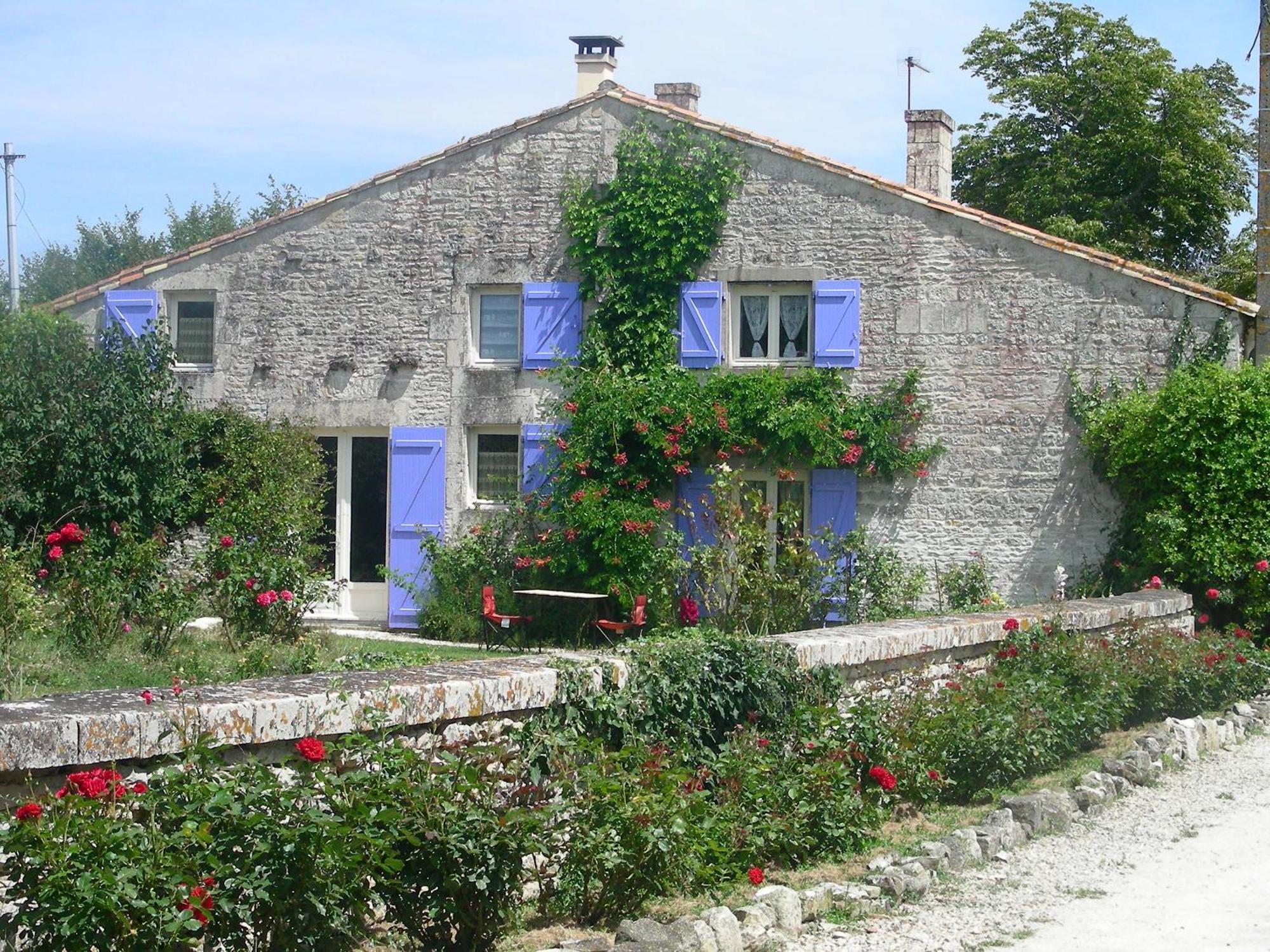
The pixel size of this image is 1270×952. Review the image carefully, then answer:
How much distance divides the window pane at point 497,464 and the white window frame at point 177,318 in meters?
3.44

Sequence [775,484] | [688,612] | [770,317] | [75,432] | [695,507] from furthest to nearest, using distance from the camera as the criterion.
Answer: [770,317] → [775,484] → [695,507] → [688,612] → [75,432]

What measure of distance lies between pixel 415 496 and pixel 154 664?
6.52 metres

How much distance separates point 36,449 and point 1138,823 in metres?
11.1

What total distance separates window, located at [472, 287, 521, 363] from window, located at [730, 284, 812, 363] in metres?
2.49

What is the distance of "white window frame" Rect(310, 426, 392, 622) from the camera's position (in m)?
16.0

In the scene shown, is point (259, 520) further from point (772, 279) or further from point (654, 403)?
point (772, 279)

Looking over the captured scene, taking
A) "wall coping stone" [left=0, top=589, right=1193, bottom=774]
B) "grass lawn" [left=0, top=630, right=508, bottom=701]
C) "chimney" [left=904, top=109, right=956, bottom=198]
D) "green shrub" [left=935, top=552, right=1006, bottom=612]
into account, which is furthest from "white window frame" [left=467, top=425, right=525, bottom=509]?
"wall coping stone" [left=0, top=589, right=1193, bottom=774]

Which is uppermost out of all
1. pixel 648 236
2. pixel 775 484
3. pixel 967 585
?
pixel 648 236

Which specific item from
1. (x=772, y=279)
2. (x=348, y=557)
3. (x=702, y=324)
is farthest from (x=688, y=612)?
(x=348, y=557)

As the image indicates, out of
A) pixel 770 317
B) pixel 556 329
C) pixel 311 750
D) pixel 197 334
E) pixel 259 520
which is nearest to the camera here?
pixel 311 750

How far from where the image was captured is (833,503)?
14.7 m

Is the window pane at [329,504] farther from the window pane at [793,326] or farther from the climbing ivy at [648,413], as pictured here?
the window pane at [793,326]

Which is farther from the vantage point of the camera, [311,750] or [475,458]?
[475,458]

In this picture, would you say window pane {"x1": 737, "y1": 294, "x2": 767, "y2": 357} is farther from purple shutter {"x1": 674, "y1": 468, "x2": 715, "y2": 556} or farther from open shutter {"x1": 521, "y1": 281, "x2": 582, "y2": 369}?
open shutter {"x1": 521, "y1": 281, "x2": 582, "y2": 369}
